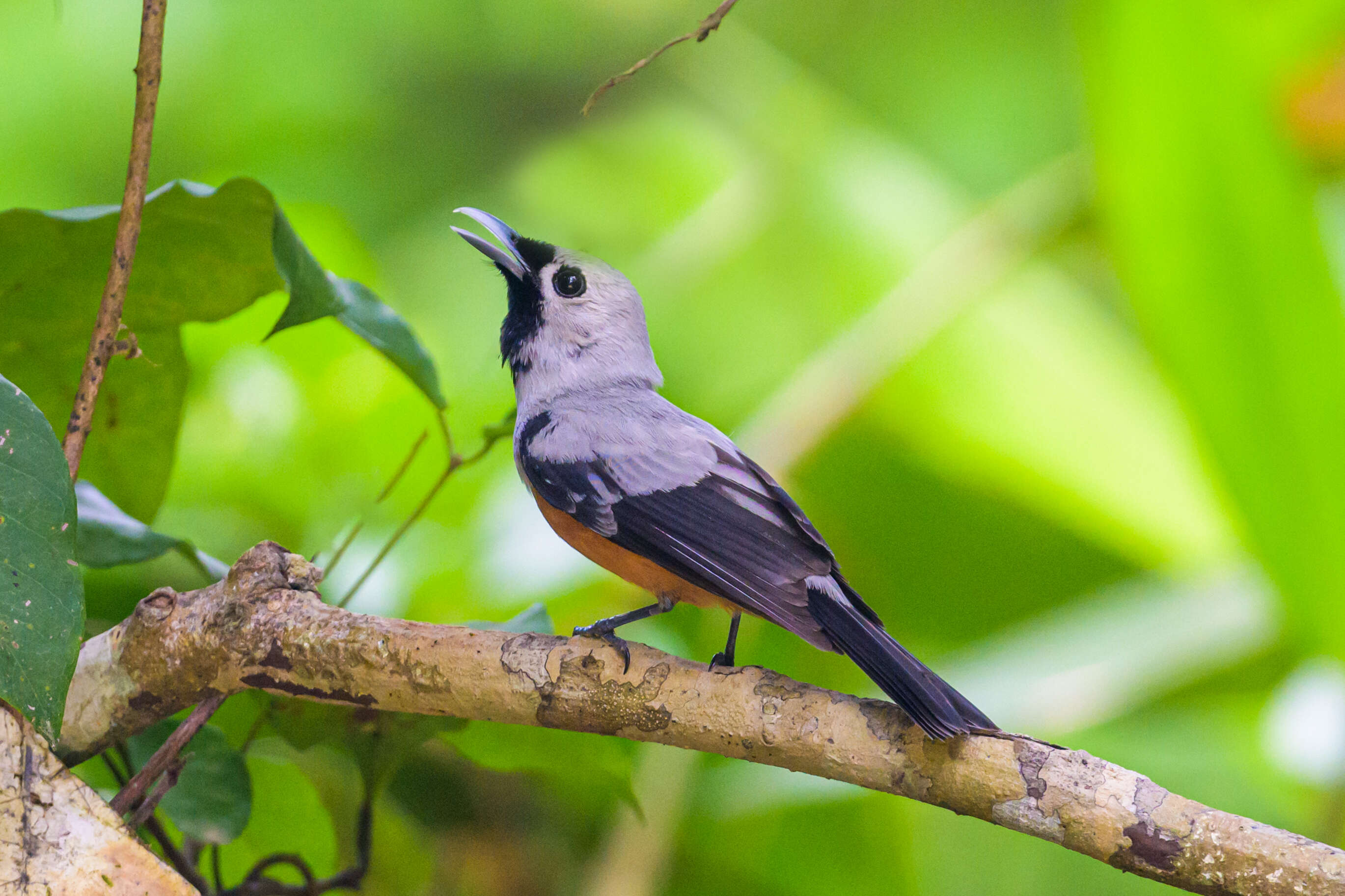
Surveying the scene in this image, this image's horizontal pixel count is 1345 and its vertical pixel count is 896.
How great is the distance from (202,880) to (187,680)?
0.32 metres

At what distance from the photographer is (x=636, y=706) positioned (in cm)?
80

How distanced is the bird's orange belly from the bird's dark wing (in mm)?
22

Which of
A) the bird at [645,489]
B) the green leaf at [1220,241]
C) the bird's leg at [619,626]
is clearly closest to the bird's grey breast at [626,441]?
the bird at [645,489]

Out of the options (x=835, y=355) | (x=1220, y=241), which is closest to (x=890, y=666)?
(x=1220, y=241)

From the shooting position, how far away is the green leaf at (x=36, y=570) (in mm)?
642

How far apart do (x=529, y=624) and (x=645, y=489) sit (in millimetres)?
179

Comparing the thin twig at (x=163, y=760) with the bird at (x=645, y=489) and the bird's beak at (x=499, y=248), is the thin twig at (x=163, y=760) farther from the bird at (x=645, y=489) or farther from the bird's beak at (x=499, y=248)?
the bird's beak at (x=499, y=248)

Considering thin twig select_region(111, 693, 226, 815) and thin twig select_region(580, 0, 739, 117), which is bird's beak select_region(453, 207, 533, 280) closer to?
thin twig select_region(580, 0, 739, 117)

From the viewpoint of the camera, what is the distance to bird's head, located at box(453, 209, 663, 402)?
1.23 m

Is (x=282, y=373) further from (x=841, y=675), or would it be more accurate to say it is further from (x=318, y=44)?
(x=318, y=44)

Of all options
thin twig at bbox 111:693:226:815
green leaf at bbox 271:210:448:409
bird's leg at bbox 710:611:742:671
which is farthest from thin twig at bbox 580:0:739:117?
thin twig at bbox 111:693:226:815

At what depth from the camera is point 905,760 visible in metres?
0.73

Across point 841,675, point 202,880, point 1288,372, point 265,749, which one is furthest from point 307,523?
point 1288,372

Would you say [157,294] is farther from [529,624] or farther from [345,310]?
[529,624]
